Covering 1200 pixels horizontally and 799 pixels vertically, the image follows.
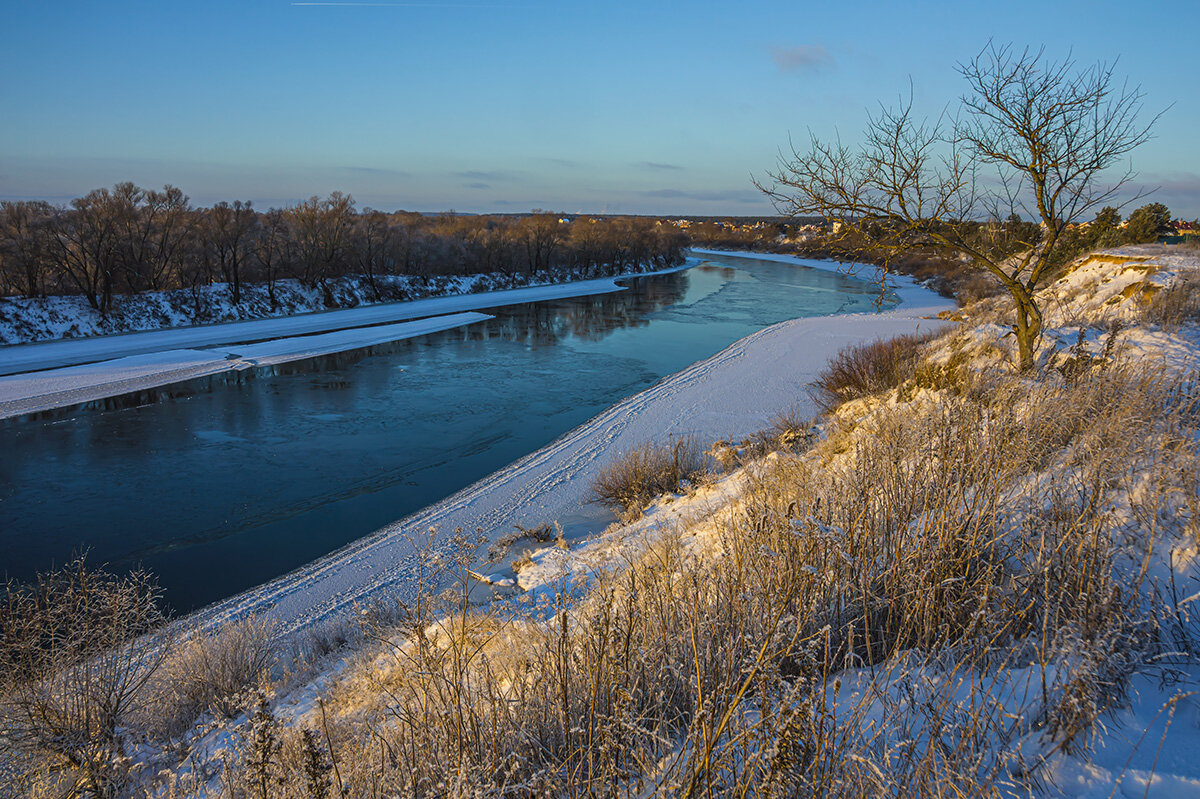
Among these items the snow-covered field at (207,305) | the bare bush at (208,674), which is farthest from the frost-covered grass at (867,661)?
the snow-covered field at (207,305)

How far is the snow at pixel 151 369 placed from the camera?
17.1m

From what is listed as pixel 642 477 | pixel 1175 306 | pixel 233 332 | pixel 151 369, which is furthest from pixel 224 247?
pixel 1175 306

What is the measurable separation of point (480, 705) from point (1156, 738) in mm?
2317

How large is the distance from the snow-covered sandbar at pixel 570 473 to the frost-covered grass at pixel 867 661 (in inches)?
56.3

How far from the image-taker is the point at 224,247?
105ft

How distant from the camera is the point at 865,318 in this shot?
2906cm

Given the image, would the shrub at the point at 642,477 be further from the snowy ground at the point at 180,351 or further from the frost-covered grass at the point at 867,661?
the snowy ground at the point at 180,351

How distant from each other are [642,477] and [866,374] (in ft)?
22.3

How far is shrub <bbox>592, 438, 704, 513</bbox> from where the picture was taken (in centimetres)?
994

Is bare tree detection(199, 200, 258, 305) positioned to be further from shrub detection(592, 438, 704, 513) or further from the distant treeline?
shrub detection(592, 438, 704, 513)

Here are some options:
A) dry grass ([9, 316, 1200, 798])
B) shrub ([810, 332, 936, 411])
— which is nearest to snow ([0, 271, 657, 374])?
shrub ([810, 332, 936, 411])

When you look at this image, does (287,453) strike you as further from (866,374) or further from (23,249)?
(23,249)

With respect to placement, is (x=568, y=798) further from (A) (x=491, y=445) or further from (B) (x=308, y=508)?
(A) (x=491, y=445)

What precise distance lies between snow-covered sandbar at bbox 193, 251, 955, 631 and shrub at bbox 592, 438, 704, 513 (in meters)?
0.40
